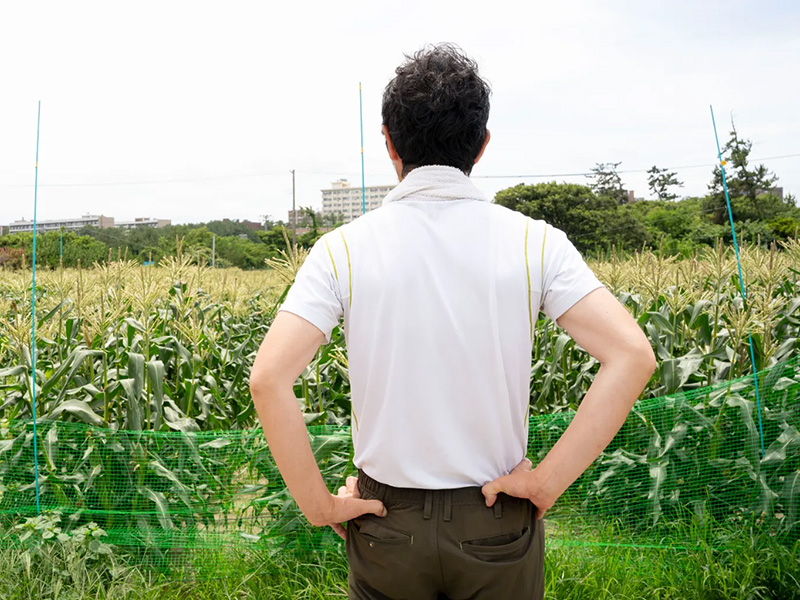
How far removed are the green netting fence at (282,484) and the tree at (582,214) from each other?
107 feet

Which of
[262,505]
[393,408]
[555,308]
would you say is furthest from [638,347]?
[262,505]

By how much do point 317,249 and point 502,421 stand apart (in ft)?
1.72

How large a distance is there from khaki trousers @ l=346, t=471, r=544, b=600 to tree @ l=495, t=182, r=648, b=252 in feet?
115

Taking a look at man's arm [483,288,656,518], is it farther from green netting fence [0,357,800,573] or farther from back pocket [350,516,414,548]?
green netting fence [0,357,800,573]

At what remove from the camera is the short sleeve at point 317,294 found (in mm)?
1354

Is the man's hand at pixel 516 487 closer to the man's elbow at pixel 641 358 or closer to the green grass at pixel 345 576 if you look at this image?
the man's elbow at pixel 641 358

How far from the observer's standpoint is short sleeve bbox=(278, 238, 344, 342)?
53.3 inches

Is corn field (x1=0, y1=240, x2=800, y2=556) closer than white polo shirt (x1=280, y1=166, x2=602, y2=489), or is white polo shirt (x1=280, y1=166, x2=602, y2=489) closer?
white polo shirt (x1=280, y1=166, x2=602, y2=489)

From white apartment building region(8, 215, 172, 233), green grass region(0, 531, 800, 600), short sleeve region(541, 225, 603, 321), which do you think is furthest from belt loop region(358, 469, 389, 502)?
white apartment building region(8, 215, 172, 233)

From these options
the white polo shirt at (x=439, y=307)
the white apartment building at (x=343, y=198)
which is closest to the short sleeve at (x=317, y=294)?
the white polo shirt at (x=439, y=307)

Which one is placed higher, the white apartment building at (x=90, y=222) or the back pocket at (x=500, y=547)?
the white apartment building at (x=90, y=222)

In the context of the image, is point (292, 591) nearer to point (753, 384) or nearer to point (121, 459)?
point (121, 459)

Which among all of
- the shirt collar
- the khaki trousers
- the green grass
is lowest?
the green grass

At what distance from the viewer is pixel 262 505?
3.46 m
